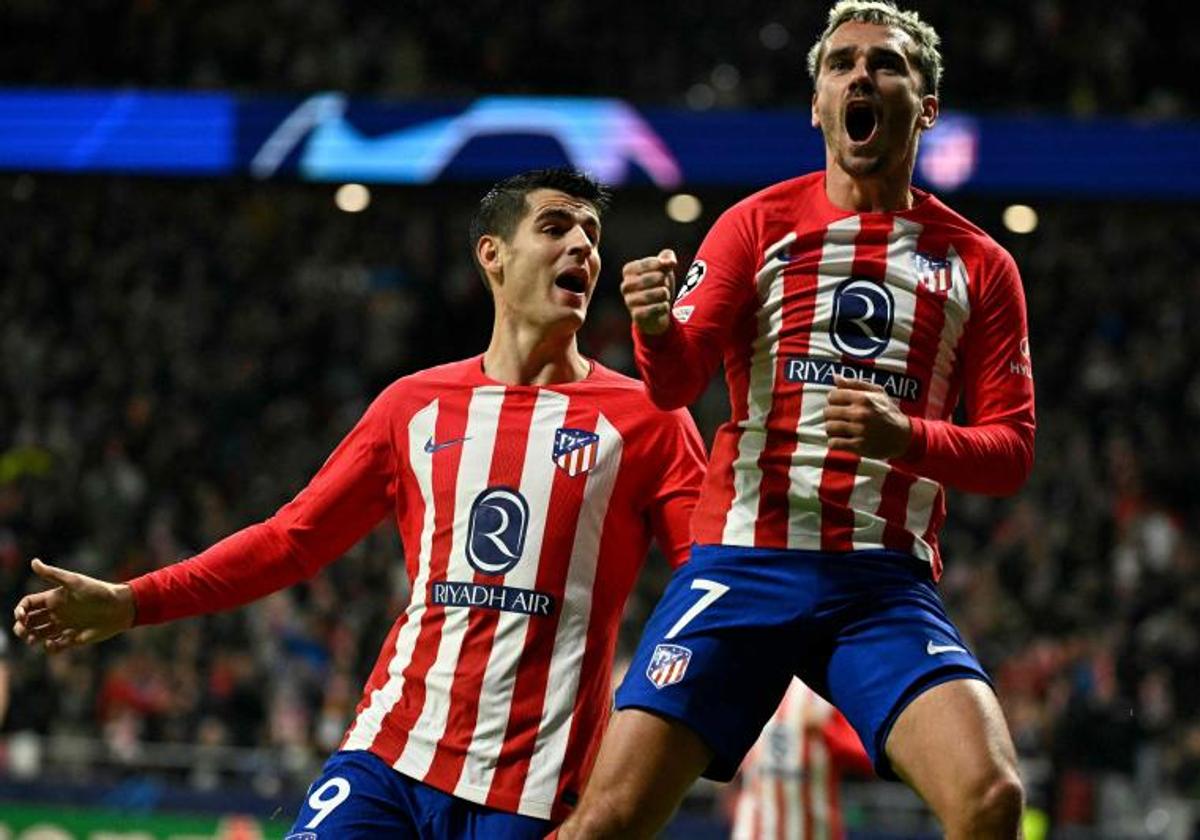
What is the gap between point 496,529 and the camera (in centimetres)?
438

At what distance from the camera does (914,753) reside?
3.72 metres

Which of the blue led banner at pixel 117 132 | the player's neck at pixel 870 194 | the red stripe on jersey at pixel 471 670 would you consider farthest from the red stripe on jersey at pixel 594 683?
the blue led banner at pixel 117 132

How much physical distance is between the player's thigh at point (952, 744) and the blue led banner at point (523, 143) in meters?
11.7

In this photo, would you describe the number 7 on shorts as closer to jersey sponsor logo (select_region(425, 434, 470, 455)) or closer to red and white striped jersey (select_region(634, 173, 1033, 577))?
red and white striped jersey (select_region(634, 173, 1033, 577))

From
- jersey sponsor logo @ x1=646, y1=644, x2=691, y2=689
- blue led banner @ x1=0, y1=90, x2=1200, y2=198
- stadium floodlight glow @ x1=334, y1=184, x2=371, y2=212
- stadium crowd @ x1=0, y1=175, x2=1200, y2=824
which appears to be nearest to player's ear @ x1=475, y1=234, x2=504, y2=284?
jersey sponsor logo @ x1=646, y1=644, x2=691, y2=689

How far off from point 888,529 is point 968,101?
13.6 m

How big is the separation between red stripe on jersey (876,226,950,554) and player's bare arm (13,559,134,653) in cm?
173

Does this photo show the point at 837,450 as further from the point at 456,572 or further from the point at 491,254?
the point at 491,254

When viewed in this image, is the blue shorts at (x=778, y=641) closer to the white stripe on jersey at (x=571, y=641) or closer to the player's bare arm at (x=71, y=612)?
the white stripe on jersey at (x=571, y=641)

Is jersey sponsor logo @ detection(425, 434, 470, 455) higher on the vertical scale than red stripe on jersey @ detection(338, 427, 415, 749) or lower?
higher

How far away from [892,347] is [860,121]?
52 cm

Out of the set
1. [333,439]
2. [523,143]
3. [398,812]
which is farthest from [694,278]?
[333,439]

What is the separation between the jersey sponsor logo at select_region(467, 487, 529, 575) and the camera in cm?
435

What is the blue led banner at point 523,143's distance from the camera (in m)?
15.5
